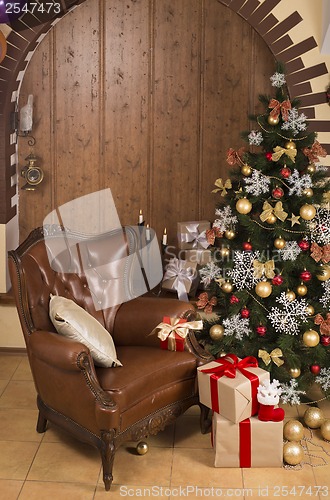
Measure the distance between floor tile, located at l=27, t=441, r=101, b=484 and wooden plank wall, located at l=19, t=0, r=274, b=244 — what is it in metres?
1.81

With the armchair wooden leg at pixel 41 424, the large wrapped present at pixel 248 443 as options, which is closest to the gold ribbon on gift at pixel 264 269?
the large wrapped present at pixel 248 443

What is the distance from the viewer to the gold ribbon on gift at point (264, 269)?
373cm

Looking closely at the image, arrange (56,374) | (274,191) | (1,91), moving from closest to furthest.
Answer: (56,374)
(274,191)
(1,91)

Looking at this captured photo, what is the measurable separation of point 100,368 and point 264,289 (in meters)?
0.94

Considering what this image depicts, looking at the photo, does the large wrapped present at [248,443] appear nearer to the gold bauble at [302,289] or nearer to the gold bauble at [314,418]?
the gold bauble at [314,418]

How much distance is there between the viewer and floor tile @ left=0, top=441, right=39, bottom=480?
328cm

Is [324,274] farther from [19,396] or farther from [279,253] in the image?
[19,396]

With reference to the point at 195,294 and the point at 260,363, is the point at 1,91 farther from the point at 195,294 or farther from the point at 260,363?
the point at 260,363

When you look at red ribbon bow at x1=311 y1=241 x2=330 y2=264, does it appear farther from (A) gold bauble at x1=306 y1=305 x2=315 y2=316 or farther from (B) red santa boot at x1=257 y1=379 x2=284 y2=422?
(B) red santa boot at x1=257 y1=379 x2=284 y2=422

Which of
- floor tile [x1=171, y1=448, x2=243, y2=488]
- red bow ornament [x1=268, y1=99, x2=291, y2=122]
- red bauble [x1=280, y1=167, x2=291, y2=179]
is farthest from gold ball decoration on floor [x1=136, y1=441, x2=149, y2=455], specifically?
red bow ornament [x1=268, y1=99, x2=291, y2=122]

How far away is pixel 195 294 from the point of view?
466 cm

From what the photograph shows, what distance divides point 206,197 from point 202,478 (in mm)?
2123

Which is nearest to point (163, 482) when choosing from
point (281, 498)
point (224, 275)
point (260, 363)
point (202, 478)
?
point (202, 478)

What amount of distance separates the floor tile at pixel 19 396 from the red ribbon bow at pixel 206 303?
42.6 inches
